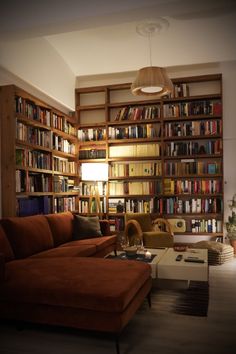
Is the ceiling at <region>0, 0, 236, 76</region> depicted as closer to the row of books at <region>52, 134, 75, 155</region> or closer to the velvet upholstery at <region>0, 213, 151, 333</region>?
the row of books at <region>52, 134, 75, 155</region>

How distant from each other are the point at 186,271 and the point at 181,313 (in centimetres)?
40

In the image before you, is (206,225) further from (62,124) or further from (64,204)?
(62,124)

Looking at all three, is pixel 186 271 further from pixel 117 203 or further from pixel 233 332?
pixel 117 203

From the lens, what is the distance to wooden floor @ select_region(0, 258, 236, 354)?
2.14 metres

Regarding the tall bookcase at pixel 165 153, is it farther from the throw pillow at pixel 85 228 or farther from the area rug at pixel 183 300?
the area rug at pixel 183 300

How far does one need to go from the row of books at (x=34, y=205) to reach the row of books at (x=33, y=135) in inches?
30.8

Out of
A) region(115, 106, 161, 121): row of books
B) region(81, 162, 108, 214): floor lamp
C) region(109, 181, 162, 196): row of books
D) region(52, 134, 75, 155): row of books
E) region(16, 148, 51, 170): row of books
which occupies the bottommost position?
region(109, 181, 162, 196): row of books

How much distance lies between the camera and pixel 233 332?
7.78ft

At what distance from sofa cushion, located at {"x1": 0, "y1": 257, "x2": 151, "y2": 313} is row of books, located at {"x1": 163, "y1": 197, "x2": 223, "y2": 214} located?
3.02 metres

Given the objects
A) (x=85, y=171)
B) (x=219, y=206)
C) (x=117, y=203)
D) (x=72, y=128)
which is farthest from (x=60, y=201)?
(x=219, y=206)

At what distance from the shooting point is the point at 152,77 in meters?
4.02

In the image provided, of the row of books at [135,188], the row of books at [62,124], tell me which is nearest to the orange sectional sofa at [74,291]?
Result: the row of books at [62,124]

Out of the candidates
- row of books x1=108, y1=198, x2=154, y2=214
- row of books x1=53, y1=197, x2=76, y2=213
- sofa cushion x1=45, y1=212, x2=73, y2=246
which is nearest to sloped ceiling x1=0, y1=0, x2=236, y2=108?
row of books x1=53, y1=197, x2=76, y2=213

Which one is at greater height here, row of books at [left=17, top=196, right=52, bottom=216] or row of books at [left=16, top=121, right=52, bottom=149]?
row of books at [left=16, top=121, right=52, bottom=149]
